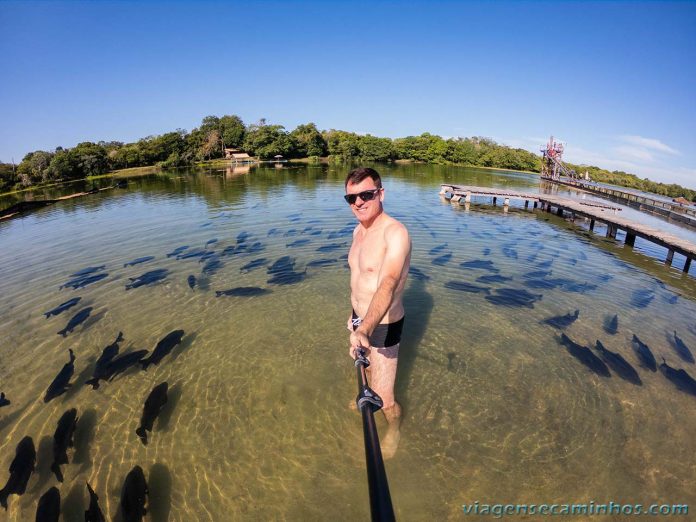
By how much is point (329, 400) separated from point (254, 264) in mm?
7366

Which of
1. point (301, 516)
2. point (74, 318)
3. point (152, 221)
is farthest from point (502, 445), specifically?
point (152, 221)

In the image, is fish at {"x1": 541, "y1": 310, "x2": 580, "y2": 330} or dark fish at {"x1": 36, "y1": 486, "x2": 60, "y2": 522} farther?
fish at {"x1": 541, "y1": 310, "x2": 580, "y2": 330}

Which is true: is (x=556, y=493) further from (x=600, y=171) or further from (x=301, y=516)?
(x=600, y=171)

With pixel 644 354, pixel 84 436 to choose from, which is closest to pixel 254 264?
pixel 84 436

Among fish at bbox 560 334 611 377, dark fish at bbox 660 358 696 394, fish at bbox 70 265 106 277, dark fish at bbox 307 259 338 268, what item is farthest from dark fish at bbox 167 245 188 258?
dark fish at bbox 660 358 696 394

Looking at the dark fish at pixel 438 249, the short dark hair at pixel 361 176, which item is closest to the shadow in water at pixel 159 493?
the short dark hair at pixel 361 176

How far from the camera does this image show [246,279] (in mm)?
10562

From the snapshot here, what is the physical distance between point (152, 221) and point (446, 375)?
20368 mm

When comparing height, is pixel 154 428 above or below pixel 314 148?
below

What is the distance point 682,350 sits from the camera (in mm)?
6918

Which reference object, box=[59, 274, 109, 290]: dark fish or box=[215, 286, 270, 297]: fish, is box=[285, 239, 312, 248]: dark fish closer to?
box=[215, 286, 270, 297]: fish

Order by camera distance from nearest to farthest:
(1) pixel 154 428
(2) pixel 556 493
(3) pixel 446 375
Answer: (2) pixel 556 493 → (1) pixel 154 428 → (3) pixel 446 375

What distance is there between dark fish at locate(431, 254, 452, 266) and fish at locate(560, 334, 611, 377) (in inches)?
215

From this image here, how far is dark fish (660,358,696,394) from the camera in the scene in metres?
5.74
